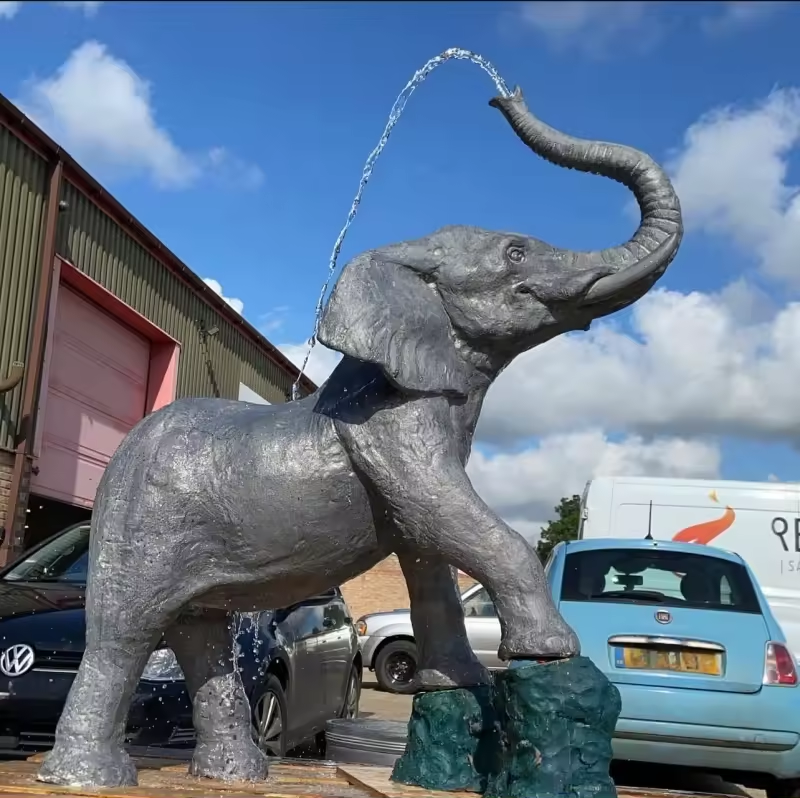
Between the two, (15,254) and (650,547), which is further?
(15,254)

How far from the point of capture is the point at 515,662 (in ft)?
7.30

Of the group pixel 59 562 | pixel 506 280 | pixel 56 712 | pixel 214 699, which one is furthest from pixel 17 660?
pixel 506 280

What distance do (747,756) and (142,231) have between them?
10669mm

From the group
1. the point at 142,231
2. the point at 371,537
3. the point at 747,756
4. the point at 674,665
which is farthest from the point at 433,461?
the point at 142,231

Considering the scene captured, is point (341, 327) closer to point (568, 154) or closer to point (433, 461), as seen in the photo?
point (433, 461)

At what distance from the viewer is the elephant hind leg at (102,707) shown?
7.75ft

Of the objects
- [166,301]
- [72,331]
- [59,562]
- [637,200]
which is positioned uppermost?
[166,301]

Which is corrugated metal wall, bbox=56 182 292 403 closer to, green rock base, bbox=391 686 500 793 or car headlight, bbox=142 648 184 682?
car headlight, bbox=142 648 184 682

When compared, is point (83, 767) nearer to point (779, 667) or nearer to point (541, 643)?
point (541, 643)

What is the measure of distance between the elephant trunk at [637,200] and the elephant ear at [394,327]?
1.22 feet

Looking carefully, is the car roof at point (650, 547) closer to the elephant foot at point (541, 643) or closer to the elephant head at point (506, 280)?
the elephant head at point (506, 280)

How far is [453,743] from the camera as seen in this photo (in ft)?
8.29

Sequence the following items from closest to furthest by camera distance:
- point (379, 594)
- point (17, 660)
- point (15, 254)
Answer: point (17, 660) → point (15, 254) → point (379, 594)

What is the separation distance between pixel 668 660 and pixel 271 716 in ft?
6.68
